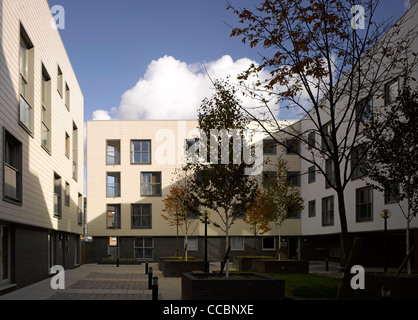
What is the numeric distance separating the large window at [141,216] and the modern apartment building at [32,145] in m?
12.3

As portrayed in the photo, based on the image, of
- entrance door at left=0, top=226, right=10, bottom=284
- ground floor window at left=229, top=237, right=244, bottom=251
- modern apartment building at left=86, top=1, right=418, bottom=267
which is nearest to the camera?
entrance door at left=0, top=226, right=10, bottom=284

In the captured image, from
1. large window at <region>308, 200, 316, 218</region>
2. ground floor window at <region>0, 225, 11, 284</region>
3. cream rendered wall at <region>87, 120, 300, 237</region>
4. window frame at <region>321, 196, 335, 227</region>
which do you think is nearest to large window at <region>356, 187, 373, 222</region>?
window frame at <region>321, 196, 335, 227</region>

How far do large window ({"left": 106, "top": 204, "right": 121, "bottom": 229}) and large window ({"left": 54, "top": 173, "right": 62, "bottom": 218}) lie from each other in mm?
15563

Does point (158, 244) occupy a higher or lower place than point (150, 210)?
Answer: lower

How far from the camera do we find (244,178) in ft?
50.3

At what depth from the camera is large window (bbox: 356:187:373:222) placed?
27344 mm

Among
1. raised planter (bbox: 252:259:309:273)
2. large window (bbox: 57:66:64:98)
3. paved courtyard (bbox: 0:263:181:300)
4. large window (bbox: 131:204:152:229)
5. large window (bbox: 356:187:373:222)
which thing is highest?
large window (bbox: 57:66:64:98)

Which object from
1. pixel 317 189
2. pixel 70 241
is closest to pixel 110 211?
pixel 70 241

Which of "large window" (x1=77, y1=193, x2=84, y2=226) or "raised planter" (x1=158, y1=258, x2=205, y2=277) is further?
"large window" (x1=77, y1=193, x2=84, y2=226)

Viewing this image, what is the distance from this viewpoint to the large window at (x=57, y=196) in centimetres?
2422

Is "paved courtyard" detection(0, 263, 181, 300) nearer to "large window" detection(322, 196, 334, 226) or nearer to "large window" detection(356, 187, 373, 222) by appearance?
"large window" detection(356, 187, 373, 222)

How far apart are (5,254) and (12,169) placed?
2767 mm
